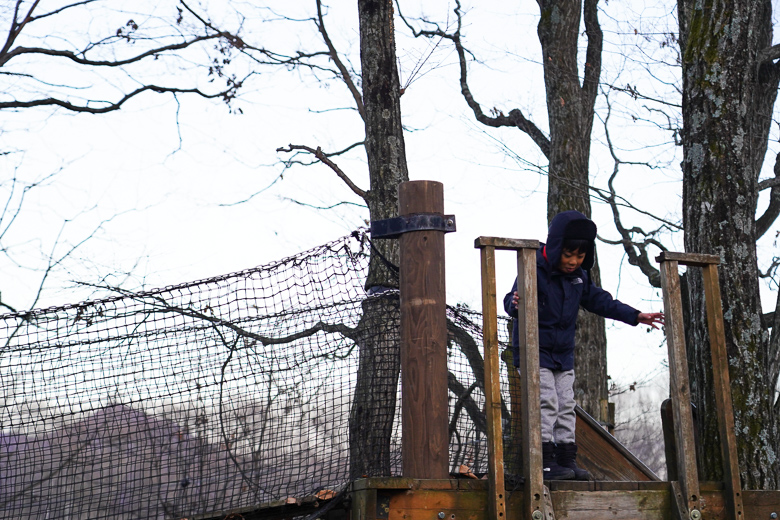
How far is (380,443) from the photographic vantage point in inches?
203

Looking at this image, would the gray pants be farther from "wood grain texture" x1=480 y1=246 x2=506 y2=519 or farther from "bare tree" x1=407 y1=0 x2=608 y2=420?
Answer: "bare tree" x1=407 y1=0 x2=608 y2=420

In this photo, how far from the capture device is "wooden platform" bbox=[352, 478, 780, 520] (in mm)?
3580

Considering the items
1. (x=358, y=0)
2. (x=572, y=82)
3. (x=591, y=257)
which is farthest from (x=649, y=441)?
(x=591, y=257)

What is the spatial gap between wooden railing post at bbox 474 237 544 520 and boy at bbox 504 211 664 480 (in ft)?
1.71

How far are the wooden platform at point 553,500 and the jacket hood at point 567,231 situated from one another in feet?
4.52

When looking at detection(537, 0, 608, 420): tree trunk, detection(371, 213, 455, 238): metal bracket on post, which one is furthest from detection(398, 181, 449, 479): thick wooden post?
detection(537, 0, 608, 420): tree trunk

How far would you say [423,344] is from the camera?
3.99 m

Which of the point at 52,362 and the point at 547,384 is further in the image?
the point at 52,362

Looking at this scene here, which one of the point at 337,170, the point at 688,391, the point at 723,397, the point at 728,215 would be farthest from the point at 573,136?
the point at 688,391

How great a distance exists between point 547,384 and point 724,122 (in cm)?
229

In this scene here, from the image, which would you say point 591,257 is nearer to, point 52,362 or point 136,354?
point 136,354

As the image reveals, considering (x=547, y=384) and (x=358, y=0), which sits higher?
(x=358, y=0)

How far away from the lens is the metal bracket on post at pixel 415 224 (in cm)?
411

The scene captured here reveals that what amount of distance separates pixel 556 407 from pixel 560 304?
0.62 metres
